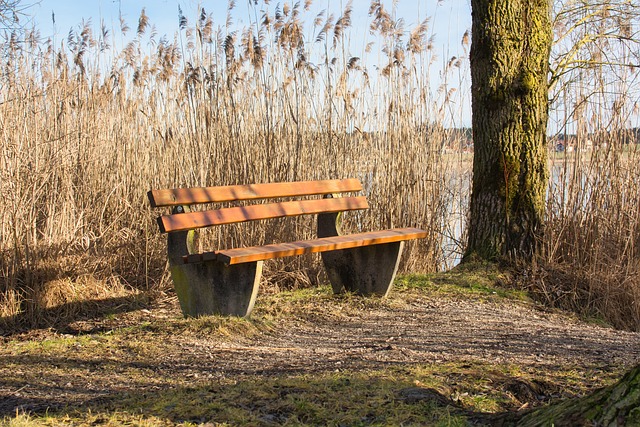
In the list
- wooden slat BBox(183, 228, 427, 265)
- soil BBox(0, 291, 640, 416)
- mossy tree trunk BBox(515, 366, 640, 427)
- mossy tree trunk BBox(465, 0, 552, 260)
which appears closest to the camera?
mossy tree trunk BBox(515, 366, 640, 427)

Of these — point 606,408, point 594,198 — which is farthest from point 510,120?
point 606,408

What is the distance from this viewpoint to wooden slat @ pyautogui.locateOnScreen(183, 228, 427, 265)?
3598 mm

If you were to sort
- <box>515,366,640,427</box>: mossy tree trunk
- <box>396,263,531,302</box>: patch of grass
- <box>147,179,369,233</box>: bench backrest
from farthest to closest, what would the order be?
<box>396,263,531,302</box>: patch of grass
<box>147,179,369,233</box>: bench backrest
<box>515,366,640,427</box>: mossy tree trunk

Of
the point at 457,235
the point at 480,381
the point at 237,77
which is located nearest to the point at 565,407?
the point at 480,381

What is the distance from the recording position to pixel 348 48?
18.0ft

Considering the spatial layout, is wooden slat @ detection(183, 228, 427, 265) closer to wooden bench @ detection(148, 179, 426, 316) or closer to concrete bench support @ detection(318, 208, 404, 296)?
wooden bench @ detection(148, 179, 426, 316)

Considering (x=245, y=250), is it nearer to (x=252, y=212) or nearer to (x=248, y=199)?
(x=252, y=212)

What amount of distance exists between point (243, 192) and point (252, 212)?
6.0 inches

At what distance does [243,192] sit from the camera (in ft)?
13.8

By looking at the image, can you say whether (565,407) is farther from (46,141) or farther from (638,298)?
(46,141)

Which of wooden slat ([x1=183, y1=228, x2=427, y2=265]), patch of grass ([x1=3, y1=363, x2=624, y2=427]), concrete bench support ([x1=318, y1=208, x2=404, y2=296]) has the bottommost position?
patch of grass ([x1=3, y1=363, x2=624, y2=427])

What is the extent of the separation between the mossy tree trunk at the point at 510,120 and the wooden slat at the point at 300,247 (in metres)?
0.70

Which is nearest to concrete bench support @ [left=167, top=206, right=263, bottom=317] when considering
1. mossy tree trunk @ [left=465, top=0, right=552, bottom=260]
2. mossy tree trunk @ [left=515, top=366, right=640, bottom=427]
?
mossy tree trunk @ [left=465, top=0, right=552, bottom=260]

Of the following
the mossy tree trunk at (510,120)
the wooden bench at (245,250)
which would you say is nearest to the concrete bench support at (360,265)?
the wooden bench at (245,250)
